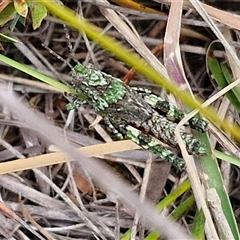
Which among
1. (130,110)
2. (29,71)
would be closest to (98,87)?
(130,110)

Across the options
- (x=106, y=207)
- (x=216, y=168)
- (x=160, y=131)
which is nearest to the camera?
(x=216, y=168)

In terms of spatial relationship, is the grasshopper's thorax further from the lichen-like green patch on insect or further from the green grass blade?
the green grass blade

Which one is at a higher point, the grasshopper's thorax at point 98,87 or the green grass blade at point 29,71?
the green grass blade at point 29,71

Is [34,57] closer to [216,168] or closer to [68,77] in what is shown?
[68,77]

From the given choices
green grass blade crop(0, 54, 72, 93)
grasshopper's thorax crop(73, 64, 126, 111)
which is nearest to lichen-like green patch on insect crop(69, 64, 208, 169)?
grasshopper's thorax crop(73, 64, 126, 111)

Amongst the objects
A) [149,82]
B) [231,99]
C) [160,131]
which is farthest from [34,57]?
[231,99]

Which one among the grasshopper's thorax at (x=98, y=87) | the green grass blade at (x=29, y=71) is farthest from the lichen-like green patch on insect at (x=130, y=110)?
the green grass blade at (x=29, y=71)

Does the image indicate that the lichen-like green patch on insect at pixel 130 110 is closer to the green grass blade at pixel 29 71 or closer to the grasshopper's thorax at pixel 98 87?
the grasshopper's thorax at pixel 98 87

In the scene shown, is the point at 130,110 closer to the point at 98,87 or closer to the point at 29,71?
the point at 98,87
